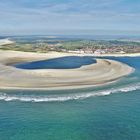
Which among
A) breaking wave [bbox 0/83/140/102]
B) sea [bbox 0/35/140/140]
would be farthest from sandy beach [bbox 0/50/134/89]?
breaking wave [bbox 0/83/140/102]

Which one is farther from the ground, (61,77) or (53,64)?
(61,77)

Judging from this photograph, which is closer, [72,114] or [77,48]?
[72,114]

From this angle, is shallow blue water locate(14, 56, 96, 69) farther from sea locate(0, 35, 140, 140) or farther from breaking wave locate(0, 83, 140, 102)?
breaking wave locate(0, 83, 140, 102)

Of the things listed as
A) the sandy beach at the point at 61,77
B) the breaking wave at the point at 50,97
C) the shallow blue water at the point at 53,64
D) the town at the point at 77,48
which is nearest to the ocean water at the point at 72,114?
the breaking wave at the point at 50,97

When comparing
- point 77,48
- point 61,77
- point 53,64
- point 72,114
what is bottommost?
point 77,48

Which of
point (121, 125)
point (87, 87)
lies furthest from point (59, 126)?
point (87, 87)

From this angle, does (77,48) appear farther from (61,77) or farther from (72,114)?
(72,114)

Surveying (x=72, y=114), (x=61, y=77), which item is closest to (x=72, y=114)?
(x=72, y=114)

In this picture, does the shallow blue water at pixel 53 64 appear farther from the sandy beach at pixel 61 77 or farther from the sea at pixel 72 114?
the sea at pixel 72 114
